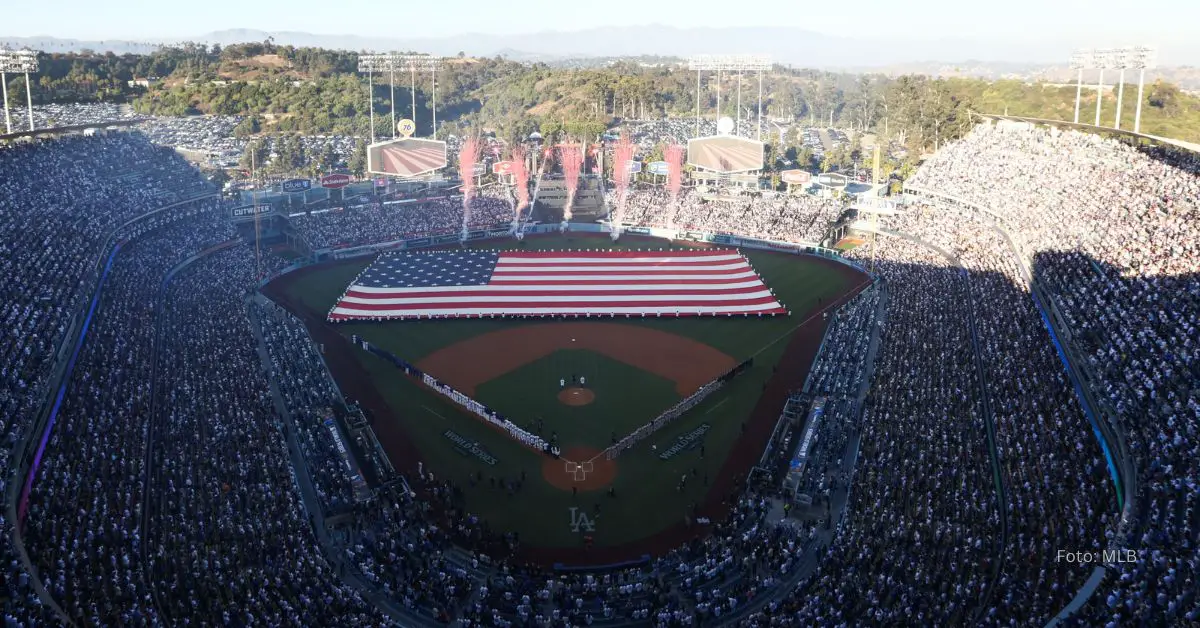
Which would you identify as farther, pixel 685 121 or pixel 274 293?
pixel 685 121

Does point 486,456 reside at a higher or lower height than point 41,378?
lower

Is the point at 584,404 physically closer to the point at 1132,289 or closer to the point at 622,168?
the point at 1132,289

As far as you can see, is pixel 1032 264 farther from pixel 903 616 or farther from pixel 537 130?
pixel 537 130

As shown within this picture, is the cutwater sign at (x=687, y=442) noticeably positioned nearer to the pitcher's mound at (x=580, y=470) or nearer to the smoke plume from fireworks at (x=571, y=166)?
the pitcher's mound at (x=580, y=470)

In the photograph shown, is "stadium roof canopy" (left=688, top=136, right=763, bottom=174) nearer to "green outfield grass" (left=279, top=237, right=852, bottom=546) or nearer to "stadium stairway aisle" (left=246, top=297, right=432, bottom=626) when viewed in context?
"green outfield grass" (left=279, top=237, right=852, bottom=546)

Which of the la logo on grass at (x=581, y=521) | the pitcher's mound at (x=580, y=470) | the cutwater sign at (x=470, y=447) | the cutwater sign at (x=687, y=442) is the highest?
the cutwater sign at (x=687, y=442)

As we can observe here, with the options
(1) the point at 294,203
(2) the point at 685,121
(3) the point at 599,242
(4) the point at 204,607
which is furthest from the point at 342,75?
(4) the point at 204,607

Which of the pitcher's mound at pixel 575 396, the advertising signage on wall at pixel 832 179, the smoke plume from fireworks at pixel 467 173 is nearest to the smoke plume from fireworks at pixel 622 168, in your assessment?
the smoke plume from fireworks at pixel 467 173
